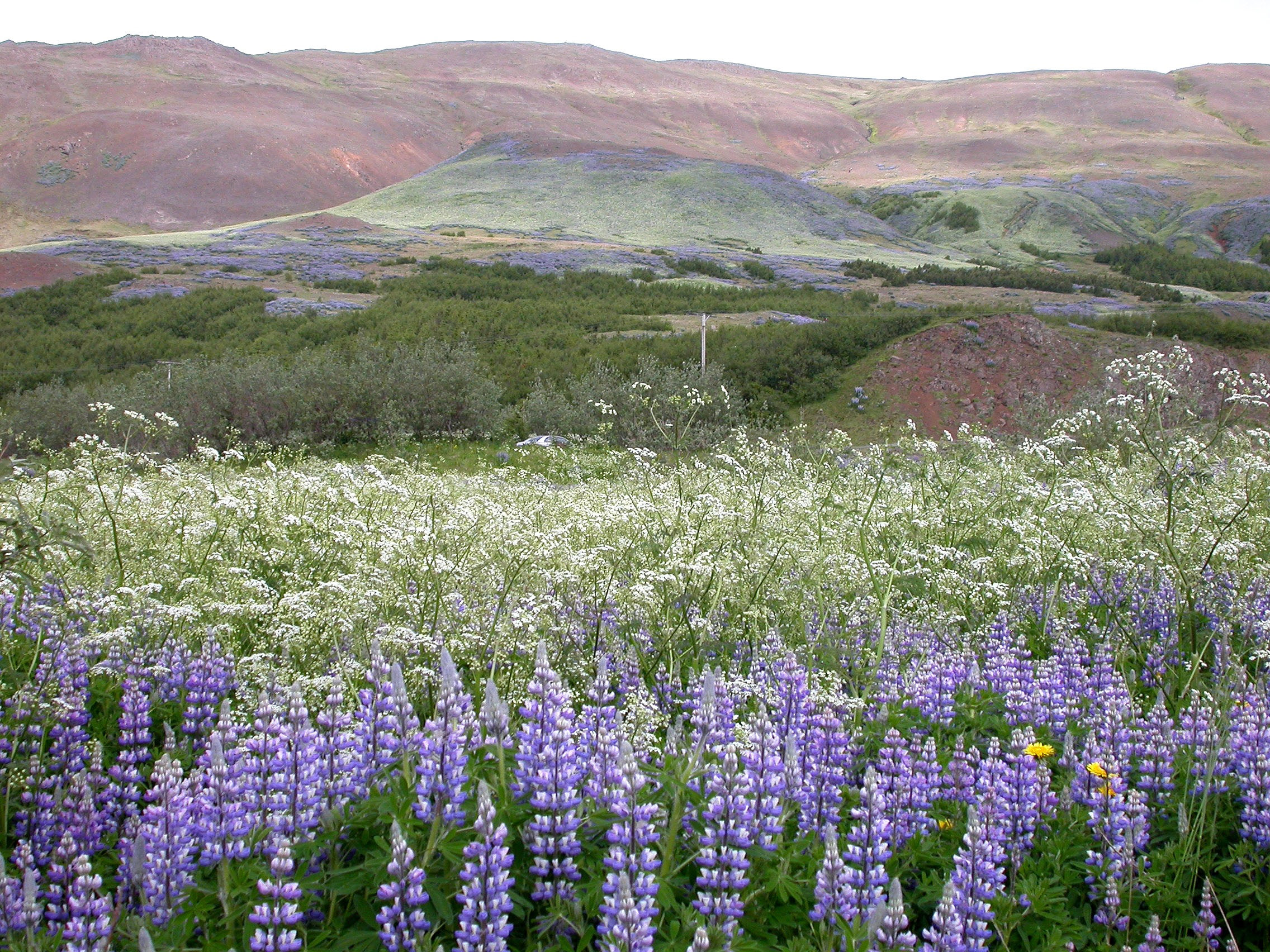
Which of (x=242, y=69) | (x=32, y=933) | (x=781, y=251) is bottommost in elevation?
(x=32, y=933)

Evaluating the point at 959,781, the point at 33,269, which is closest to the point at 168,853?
the point at 959,781

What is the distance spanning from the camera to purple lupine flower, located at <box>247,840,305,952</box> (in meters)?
1.66

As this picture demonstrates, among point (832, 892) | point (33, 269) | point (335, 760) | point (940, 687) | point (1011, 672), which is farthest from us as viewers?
point (33, 269)

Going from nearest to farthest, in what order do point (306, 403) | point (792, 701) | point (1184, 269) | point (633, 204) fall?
1. point (792, 701)
2. point (306, 403)
3. point (1184, 269)
4. point (633, 204)

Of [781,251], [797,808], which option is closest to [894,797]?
[797,808]

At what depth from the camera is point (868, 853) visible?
6.41ft

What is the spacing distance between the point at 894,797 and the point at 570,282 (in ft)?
142

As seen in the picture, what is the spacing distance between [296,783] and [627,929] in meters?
0.91

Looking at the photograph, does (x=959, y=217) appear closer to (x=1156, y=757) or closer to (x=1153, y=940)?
(x=1156, y=757)

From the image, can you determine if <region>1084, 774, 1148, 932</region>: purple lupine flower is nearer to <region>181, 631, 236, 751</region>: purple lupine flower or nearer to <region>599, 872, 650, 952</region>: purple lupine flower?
<region>599, 872, 650, 952</region>: purple lupine flower

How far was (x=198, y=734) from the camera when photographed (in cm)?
295

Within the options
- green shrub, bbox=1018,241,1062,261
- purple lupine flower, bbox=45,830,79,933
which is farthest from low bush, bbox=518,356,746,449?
green shrub, bbox=1018,241,1062,261

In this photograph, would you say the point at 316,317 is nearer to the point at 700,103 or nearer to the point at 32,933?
the point at 32,933

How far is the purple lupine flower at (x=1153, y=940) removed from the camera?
1895 millimetres
